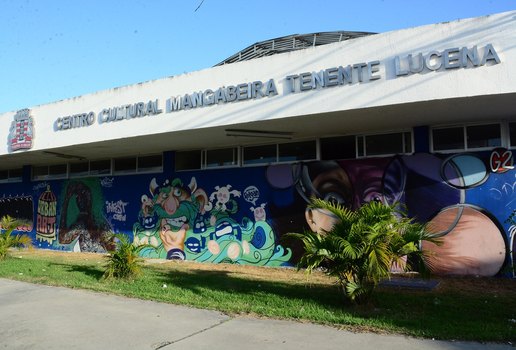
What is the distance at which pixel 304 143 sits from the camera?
12.5m

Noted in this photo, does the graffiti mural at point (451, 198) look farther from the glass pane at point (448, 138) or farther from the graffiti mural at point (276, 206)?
the glass pane at point (448, 138)

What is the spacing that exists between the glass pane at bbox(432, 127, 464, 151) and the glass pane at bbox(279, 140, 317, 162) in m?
3.04

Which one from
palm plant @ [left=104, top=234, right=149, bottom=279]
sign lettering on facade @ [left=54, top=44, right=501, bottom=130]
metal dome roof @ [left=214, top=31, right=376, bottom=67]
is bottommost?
palm plant @ [left=104, top=234, right=149, bottom=279]

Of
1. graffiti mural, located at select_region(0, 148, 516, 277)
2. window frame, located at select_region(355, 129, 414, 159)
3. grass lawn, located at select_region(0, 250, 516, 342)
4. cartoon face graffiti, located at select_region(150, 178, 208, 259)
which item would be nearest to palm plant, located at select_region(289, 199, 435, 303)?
grass lawn, located at select_region(0, 250, 516, 342)

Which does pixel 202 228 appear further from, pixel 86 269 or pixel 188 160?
pixel 86 269

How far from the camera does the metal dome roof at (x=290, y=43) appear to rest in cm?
1370

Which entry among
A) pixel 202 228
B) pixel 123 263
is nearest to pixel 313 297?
pixel 123 263

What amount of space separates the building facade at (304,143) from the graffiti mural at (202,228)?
0.13 feet

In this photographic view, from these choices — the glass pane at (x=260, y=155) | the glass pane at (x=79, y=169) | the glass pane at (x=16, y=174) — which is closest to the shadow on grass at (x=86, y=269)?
the glass pane at (x=260, y=155)

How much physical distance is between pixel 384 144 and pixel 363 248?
A: 5366 millimetres

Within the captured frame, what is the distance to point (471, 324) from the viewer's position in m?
5.93

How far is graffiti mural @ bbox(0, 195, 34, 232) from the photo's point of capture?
18.8 metres

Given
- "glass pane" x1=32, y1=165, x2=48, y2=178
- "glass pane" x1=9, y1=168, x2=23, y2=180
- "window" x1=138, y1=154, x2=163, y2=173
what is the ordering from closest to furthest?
"window" x1=138, y1=154, x2=163, y2=173
"glass pane" x1=32, y1=165, x2=48, y2=178
"glass pane" x1=9, y1=168, x2=23, y2=180

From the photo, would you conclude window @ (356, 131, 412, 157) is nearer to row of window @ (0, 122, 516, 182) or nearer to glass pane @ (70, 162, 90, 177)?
row of window @ (0, 122, 516, 182)
